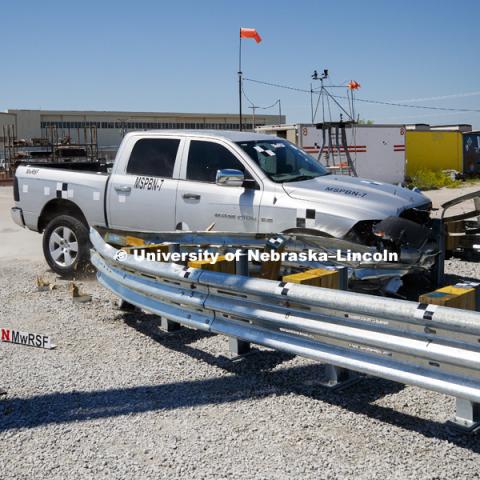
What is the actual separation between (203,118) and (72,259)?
190 ft

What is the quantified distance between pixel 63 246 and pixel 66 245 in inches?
2.8

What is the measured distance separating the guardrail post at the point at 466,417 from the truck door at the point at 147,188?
4672mm

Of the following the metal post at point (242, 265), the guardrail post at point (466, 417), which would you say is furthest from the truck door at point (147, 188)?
the guardrail post at point (466, 417)

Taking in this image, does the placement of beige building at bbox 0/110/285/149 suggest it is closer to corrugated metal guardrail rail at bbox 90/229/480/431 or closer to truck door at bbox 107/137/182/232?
truck door at bbox 107/137/182/232

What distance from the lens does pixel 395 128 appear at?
25734 millimetres

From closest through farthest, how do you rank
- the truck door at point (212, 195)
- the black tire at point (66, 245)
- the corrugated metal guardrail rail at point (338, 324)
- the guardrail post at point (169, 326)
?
the corrugated metal guardrail rail at point (338, 324)
the guardrail post at point (169, 326)
the truck door at point (212, 195)
the black tire at point (66, 245)

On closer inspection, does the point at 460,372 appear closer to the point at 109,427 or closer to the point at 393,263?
the point at 109,427

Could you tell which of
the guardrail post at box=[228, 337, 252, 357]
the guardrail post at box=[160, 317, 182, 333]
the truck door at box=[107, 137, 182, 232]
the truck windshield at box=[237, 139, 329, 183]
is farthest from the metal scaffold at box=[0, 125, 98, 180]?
the guardrail post at box=[228, 337, 252, 357]

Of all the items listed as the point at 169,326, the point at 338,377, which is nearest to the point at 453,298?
the point at 338,377

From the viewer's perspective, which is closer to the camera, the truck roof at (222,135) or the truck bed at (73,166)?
the truck roof at (222,135)

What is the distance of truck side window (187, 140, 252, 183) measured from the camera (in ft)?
24.9

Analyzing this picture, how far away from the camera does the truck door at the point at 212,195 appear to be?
7.22 m

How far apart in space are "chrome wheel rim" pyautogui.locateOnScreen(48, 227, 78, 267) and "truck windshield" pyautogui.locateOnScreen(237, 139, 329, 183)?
2.71m

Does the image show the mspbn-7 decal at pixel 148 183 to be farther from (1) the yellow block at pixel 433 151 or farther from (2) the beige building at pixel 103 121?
(2) the beige building at pixel 103 121
